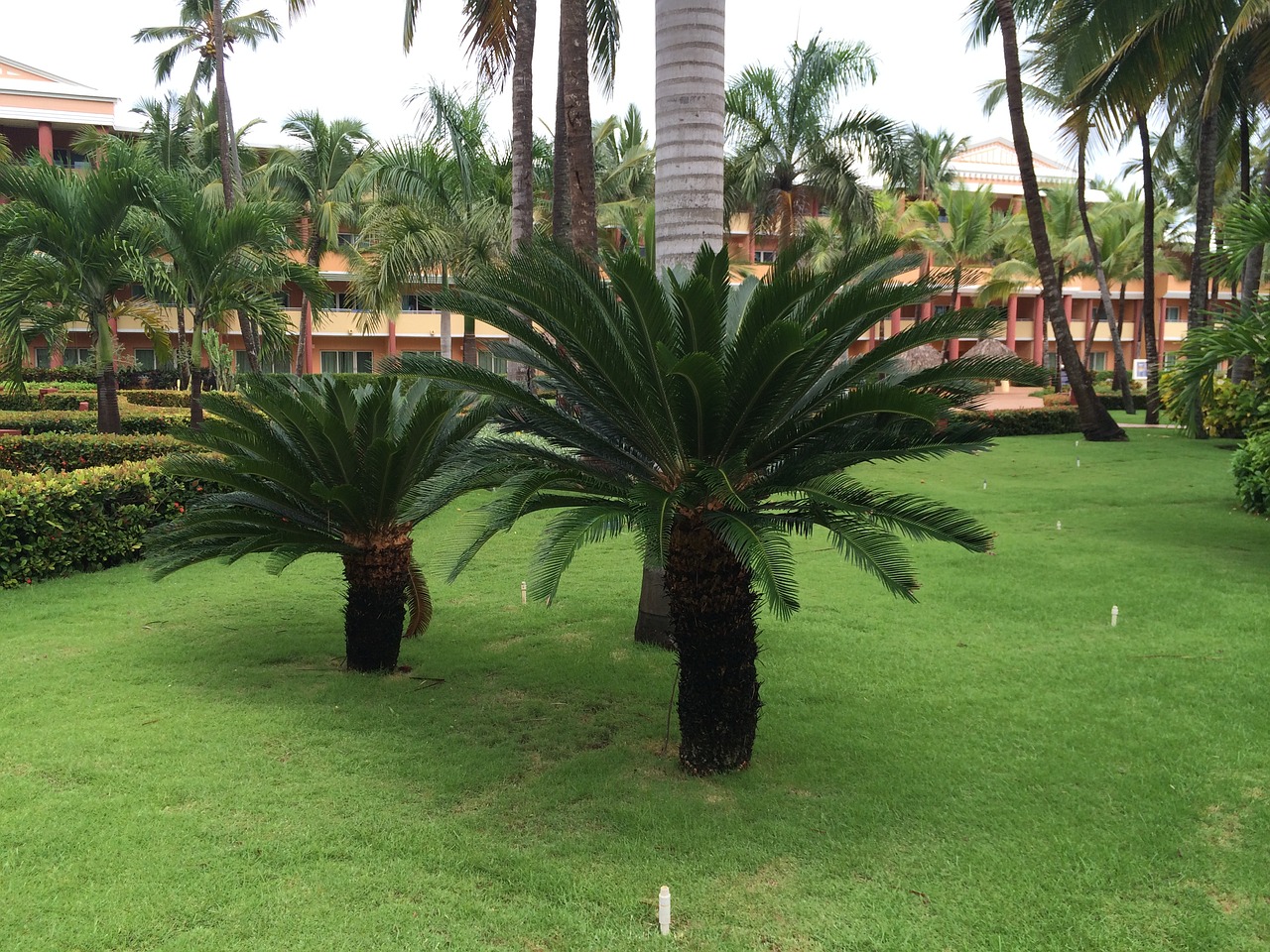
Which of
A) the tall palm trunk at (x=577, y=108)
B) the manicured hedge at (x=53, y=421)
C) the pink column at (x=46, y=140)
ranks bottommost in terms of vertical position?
the manicured hedge at (x=53, y=421)

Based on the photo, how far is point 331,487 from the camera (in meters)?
6.48

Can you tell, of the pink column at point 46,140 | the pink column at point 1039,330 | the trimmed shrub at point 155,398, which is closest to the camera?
the trimmed shrub at point 155,398

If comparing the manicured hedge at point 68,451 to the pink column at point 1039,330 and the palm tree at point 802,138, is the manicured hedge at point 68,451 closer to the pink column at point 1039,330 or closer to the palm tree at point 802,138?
the palm tree at point 802,138

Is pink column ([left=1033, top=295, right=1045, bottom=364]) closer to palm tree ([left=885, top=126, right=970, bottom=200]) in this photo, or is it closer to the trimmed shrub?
palm tree ([left=885, top=126, right=970, bottom=200])

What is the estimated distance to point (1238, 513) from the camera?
12188 mm

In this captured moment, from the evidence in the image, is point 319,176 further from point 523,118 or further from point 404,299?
point 523,118

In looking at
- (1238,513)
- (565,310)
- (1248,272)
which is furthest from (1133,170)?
(565,310)

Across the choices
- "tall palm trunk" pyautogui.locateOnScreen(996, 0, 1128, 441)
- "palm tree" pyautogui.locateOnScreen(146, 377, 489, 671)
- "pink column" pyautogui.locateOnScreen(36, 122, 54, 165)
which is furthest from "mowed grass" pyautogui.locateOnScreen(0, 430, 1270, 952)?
"pink column" pyautogui.locateOnScreen(36, 122, 54, 165)

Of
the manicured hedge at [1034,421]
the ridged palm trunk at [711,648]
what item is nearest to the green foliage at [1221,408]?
the manicured hedge at [1034,421]

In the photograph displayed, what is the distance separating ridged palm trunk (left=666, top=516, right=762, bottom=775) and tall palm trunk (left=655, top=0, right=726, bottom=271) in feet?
9.67

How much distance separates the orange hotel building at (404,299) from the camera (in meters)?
33.5

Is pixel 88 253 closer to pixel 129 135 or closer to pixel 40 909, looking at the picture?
pixel 40 909

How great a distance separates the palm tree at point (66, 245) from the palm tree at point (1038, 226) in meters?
15.2

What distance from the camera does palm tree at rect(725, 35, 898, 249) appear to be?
25.0m
